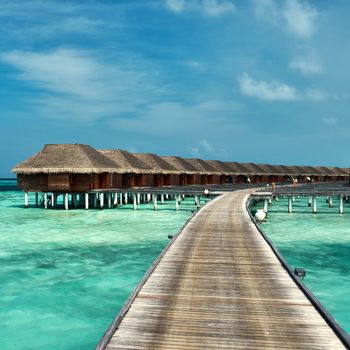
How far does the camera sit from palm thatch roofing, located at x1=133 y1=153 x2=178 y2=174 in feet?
155

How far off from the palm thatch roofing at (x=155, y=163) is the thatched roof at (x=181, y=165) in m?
2.67

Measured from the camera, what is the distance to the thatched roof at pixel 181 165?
53.8 m

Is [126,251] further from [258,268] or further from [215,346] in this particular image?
[215,346]

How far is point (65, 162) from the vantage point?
35531 mm

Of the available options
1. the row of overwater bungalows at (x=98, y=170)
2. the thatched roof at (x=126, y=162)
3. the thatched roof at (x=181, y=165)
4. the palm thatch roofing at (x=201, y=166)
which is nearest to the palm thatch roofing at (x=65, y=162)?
the row of overwater bungalows at (x=98, y=170)

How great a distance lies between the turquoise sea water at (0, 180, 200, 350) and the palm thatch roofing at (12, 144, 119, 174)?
26.0 ft

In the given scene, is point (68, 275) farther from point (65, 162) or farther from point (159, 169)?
point (159, 169)

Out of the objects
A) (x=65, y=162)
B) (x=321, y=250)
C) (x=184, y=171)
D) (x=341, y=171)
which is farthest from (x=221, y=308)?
(x=341, y=171)

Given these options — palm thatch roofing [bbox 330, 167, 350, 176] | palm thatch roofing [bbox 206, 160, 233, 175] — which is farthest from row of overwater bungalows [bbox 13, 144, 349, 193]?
palm thatch roofing [bbox 330, 167, 350, 176]

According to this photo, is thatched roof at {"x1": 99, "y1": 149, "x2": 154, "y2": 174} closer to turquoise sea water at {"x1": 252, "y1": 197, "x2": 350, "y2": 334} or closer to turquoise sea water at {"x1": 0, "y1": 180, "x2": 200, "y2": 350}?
turquoise sea water at {"x1": 0, "y1": 180, "x2": 200, "y2": 350}

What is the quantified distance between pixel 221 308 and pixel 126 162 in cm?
3509

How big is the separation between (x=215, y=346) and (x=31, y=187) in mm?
33693

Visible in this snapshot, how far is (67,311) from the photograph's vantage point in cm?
1069

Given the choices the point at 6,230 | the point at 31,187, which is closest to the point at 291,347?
the point at 6,230
